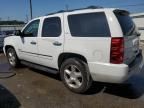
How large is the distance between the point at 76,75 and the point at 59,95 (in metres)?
0.63

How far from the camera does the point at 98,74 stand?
14.7 feet

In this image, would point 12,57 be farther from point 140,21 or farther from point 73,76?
point 140,21

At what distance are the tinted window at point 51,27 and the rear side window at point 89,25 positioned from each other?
440mm

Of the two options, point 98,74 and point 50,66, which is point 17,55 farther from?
point 98,74

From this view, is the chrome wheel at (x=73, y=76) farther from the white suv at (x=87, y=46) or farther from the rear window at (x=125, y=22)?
the rear window at (x=125, y=22)

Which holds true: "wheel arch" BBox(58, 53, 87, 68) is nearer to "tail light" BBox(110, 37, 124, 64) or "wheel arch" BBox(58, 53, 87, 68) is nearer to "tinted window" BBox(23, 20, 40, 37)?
"tail light" BBox(110, 37, 124, 64)

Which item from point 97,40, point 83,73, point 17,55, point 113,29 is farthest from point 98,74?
point 17,55

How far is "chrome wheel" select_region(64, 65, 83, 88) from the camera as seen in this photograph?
4.96 m

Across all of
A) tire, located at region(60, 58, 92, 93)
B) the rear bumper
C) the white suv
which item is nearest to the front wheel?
the white suv

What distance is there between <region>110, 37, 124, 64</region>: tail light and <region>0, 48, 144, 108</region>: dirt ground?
3.21ft

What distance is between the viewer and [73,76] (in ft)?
16.7

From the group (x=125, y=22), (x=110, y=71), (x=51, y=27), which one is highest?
(x=125, y=22)

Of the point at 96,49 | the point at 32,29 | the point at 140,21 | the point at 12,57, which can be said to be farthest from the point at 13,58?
the point at 140,21

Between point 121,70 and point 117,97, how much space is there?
931 millimetres
